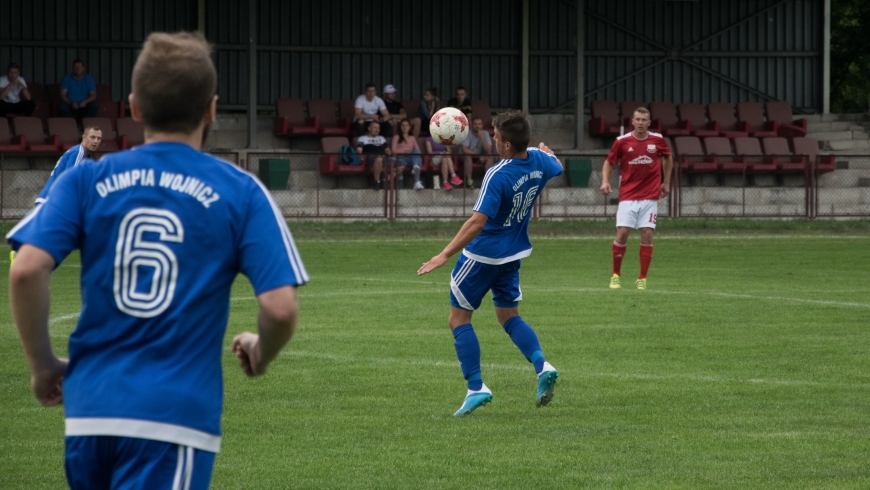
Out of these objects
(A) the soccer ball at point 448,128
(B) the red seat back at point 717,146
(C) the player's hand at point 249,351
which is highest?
(B) the red seat back at point 717,146

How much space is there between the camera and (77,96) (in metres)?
25.6

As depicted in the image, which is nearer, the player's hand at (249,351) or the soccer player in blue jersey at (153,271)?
the soccer player in blue jersey at (153,271)

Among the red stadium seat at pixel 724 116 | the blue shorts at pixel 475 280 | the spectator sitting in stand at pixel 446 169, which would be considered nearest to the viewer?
the blue shorts at pixel 475 280

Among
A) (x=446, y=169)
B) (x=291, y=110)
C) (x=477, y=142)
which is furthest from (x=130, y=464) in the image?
(x=291, y=110)

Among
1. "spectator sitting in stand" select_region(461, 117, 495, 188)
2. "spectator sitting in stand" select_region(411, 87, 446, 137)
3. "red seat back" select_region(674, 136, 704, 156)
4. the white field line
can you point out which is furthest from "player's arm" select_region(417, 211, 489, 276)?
"red seat back" select_region(674, 136, 704, 156)

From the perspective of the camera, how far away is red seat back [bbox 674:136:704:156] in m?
28.9

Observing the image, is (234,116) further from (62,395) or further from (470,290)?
(62,395)

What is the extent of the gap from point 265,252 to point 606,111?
29.1 meters

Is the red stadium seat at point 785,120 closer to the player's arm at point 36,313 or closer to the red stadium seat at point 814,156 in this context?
the red stadium seat at point 814,156

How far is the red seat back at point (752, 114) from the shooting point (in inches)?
1261

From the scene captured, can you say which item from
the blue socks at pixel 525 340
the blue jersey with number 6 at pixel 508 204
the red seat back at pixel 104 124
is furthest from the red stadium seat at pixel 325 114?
the blue socks at pixel 525 340

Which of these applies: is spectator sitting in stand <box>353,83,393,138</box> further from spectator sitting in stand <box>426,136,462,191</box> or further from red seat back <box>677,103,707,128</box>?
red seat back <box>677,103,707,128</box>

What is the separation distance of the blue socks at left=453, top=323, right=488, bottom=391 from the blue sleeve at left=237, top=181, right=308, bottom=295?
4.43 m

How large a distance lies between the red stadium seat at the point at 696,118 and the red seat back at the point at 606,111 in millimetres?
1878
